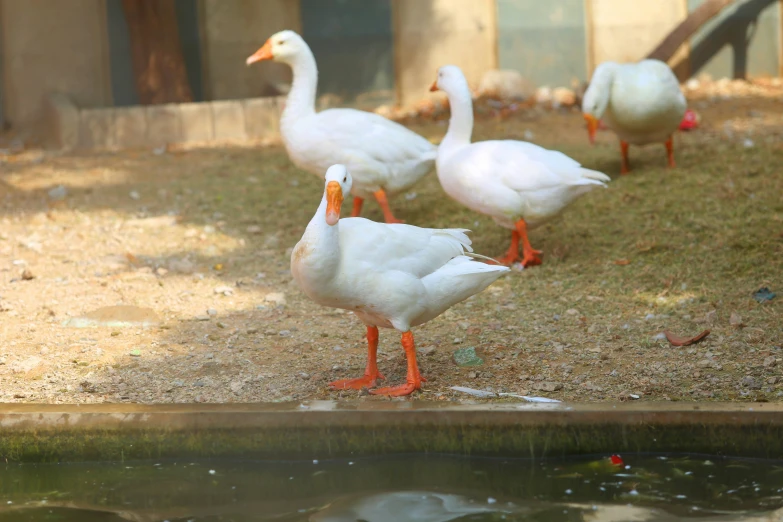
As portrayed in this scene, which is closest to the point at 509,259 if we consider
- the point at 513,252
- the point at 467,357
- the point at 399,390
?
the point at 513,252

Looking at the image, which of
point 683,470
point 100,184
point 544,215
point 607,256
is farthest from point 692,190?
point 100,184

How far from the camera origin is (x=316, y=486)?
322 cm

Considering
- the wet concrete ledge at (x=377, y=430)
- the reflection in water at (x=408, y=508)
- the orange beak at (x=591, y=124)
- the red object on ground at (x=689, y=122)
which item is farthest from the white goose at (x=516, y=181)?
the red object on ground at (x=689, y=122)

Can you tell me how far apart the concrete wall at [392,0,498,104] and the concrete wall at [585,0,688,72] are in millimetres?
1295

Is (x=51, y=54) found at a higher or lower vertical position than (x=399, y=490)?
higher

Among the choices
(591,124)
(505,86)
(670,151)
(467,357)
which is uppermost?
(505,86)

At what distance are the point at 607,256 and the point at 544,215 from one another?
591mm

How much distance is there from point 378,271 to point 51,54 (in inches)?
348

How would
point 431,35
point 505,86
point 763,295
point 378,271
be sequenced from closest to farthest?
1. point 378,271
2. point 763,295
3. point 505,86
4. point 431,35

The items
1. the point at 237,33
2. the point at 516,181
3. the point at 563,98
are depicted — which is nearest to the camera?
the point at 516,181

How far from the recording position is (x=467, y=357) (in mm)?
4422

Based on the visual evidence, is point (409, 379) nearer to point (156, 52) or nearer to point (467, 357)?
point (467, 357)

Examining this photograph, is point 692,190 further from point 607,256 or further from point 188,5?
point 188,5

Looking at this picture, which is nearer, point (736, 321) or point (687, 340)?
point (687, 340)
